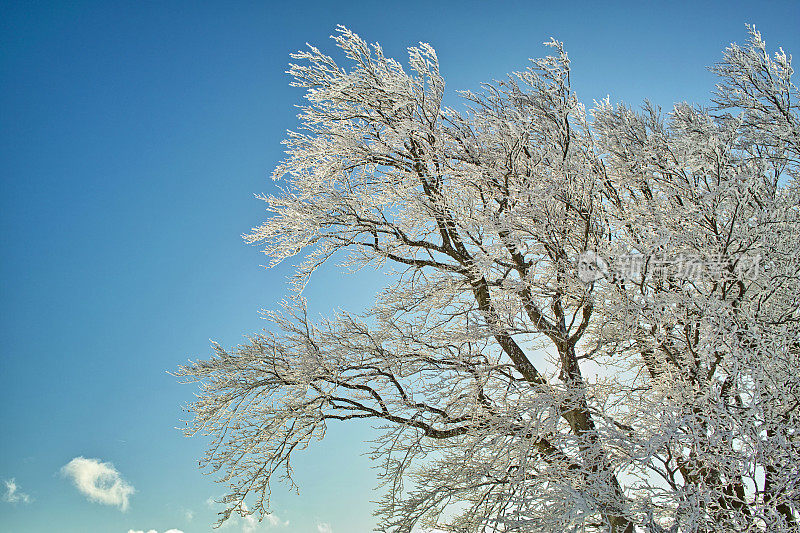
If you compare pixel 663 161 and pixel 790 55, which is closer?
pixel 663 161

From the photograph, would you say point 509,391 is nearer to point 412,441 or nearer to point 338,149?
point 412,441

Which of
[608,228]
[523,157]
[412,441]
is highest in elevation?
[523,157]

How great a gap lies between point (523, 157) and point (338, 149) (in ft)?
9.35

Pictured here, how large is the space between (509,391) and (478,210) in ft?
6.63

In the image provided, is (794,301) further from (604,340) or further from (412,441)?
(412,441)

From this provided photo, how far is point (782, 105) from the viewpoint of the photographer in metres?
6.32

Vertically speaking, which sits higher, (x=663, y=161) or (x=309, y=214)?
(x=309, y=214)

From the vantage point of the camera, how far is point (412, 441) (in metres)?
6.06

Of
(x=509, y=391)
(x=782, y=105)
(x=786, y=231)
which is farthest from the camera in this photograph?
(x=782, y=105)

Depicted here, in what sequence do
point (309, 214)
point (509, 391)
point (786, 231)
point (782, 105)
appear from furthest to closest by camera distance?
1. point (309, 214)
2. point (782, 105)
3. point (509, 391)
4. point (786, 231)

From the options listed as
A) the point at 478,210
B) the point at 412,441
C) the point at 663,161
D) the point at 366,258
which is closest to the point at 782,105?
the point at 663,161

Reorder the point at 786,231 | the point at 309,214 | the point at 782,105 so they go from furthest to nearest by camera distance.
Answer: the point at 309,214 < the point at 782,105 < the point at 786,231

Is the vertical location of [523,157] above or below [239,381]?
above

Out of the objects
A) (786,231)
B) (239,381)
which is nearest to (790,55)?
(786,231)
